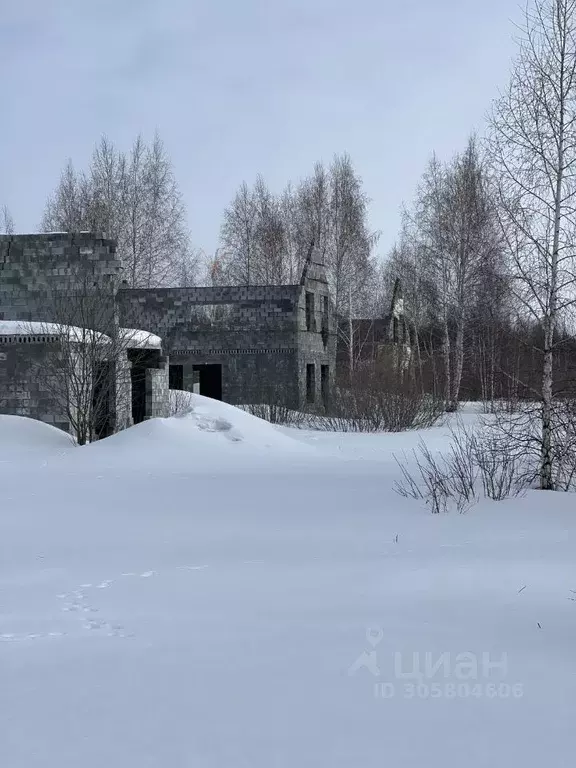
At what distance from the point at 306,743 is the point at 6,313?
20.8m

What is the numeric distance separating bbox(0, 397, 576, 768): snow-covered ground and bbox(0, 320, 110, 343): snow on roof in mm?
6343

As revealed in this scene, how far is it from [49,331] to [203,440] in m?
4.17

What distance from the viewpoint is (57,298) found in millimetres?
21859

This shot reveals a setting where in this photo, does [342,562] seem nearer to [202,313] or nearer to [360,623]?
[360,623]

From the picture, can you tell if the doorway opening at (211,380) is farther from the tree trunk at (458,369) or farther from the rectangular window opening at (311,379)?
the tree trunk at (458,369)

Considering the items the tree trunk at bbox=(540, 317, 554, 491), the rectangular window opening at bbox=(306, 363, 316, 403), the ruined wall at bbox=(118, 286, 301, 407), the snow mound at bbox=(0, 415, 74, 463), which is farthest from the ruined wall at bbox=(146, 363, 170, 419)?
the tree trunk at bbox=(540, 317, 554, 491)

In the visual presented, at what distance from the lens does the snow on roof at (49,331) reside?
15.7 m

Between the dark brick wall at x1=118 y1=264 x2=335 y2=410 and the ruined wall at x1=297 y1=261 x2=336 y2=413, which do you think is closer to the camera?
the dark brick wall at x1=118 y1=264 x2=335 y2=410

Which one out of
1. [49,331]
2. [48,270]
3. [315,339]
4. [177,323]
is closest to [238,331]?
[177,323]

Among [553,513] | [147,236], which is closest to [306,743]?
[553,513]

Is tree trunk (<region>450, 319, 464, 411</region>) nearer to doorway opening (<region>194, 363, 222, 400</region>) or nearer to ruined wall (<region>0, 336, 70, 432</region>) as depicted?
doorway opening (<region>194, 363, 222, 400</region>)

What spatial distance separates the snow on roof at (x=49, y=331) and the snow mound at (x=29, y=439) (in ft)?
5.87

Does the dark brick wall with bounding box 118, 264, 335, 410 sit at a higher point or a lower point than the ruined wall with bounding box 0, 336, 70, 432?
higher

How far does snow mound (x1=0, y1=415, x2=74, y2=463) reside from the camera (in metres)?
14.0
